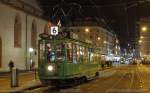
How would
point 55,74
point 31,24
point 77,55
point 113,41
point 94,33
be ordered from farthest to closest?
point 113,41, point 94,33, point 31,24, point 77,55, point 55,74

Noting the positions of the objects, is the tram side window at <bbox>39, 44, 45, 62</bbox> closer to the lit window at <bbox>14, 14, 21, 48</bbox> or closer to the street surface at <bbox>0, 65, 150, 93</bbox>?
the street surface at <bbox>0, 65, 150, 93</bbox>

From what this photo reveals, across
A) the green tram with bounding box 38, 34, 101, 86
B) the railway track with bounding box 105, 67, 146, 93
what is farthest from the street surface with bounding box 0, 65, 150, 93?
the green tram with bounding box 38, 34, 101, 86

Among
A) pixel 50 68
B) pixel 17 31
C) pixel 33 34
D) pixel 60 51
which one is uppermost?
pixel 33 34

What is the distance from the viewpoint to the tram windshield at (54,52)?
29.4 meters

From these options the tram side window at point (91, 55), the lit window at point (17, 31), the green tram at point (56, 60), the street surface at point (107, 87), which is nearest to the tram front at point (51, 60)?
the green tram at point (56, 60)

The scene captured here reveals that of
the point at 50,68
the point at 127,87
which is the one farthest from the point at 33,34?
the point at 127,87

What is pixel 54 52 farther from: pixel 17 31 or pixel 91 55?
pixel 17 31

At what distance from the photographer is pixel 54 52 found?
96.8ft

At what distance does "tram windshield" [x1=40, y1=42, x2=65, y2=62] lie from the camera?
29422mm

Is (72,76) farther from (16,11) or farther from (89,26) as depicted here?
(89,26)

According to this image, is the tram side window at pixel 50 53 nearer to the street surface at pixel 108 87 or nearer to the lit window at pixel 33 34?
the street surface at pixel 108 87

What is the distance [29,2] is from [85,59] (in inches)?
1827

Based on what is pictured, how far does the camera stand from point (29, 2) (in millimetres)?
80375

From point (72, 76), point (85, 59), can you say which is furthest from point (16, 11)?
point (72, 76)
